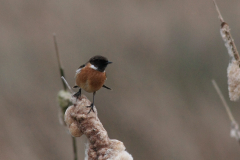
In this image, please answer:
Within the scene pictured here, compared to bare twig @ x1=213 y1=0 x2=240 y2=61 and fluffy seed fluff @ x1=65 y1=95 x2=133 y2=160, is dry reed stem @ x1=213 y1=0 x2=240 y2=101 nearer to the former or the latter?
bare twig @ x1=213 y1=0 x2=240 y2=61

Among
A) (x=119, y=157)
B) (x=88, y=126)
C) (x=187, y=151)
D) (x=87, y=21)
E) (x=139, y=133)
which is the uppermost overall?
(x=87, y=21)

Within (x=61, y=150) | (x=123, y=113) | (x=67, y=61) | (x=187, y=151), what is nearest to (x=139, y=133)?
(x=123, y=113)

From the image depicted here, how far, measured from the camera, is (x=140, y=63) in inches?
231

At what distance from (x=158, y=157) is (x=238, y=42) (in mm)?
2772

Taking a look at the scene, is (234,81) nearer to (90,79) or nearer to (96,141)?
(96,141)

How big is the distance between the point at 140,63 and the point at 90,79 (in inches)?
153

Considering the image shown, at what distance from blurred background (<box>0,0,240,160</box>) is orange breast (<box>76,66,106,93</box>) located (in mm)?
3272

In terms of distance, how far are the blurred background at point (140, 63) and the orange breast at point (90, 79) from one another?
3272mm

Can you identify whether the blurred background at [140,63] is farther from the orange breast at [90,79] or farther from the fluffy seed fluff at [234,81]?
the fluffy seed fluff at [234,81]

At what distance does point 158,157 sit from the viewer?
5.89m

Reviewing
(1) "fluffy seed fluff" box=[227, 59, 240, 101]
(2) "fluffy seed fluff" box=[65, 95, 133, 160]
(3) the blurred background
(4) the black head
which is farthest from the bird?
(3) the blurred background

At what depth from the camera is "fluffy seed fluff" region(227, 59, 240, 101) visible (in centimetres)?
115

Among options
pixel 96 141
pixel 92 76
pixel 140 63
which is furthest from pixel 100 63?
pixel 140 63

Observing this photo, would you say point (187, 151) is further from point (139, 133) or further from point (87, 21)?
point (87, 21)
